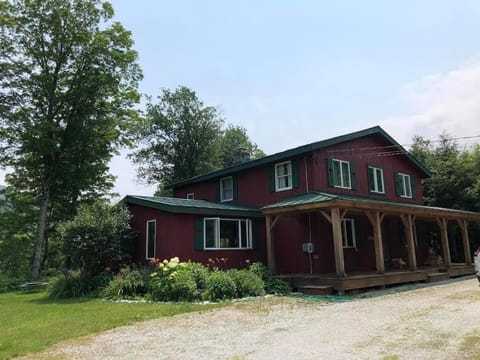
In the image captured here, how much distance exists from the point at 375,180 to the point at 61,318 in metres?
13.6

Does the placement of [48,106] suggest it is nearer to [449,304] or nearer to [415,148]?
[449,304]

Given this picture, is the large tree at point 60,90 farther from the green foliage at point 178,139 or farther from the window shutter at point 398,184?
the window shutter at point 398,184

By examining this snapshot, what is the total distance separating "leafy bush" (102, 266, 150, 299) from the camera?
11.6 m

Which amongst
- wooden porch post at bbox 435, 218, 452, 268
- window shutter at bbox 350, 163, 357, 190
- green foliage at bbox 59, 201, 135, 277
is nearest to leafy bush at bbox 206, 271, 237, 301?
green foliage at bbox 59, 201, 135, 277

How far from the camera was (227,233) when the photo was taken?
14.7 meters

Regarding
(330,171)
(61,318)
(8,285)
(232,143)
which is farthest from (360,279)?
(232,143)

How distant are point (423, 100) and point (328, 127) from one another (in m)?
5.07

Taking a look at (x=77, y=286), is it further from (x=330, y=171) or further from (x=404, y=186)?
(x=404, y=186)

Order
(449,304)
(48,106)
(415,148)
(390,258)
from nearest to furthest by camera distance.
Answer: (449,304)
(390,258)
(48,106)
(415,148)

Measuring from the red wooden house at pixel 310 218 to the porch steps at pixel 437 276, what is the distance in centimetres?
4

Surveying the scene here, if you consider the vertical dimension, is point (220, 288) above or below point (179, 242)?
below

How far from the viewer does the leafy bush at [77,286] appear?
41.5ft

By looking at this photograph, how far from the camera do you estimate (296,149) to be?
1466 cm

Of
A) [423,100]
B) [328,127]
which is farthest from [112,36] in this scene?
[423,100]
